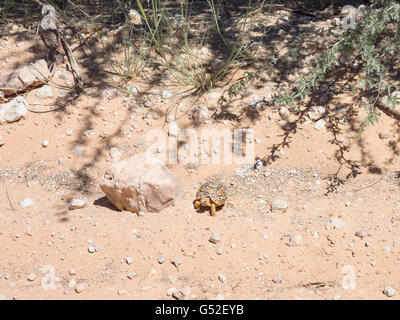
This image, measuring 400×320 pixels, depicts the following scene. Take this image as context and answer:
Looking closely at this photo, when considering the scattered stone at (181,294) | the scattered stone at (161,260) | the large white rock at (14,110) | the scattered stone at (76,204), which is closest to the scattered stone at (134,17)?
the large white rock at (14,110)

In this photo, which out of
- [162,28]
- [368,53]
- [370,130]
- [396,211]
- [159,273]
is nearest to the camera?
[159,273]

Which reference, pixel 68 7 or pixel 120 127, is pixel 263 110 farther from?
pixel 68 7

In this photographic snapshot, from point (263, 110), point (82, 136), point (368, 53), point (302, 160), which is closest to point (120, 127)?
point (82, 136)

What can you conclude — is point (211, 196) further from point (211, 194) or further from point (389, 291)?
point (389, 291)

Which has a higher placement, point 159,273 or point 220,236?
point 220,236

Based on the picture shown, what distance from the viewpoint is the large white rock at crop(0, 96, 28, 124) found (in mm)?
3457

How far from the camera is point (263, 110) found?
335 centimetres

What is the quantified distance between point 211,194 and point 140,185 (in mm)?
492

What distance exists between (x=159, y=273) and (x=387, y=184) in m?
1.78

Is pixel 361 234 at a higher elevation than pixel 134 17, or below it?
below

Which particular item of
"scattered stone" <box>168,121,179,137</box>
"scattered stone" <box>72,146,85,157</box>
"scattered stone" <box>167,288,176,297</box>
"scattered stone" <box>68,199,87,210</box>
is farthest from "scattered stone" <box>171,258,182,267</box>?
"scattered stone" <box>72,146,85,157</box>

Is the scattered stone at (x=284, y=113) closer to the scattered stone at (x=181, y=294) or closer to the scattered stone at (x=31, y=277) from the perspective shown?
the scattered stone at (x=181, y=294)

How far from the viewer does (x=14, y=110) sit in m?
3.46

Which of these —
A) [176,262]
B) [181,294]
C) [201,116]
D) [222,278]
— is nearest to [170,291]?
[181,294]
